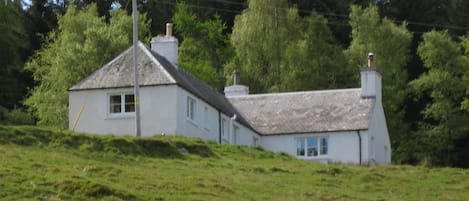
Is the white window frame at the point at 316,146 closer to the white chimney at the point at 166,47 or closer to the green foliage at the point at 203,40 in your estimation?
the white chimney at the point at 166,47

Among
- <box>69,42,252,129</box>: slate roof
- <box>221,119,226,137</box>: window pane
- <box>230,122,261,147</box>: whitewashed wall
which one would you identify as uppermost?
<box>69,42,252,129</box>: slate roof

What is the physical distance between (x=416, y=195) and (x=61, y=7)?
60616 millimetres

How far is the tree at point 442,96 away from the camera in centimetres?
7544

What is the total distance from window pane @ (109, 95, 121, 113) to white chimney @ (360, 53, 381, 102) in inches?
617

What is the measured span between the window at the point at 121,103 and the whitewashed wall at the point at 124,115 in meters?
0.22

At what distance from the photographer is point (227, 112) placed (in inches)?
2312

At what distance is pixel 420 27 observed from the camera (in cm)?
9288

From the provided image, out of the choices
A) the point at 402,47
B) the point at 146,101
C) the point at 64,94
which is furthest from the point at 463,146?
the point at 146,101

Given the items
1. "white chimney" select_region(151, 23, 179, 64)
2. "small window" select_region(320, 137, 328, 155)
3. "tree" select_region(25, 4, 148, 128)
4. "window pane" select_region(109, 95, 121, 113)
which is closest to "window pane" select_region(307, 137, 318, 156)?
"small window" select_region(320, 137, 328, 155)

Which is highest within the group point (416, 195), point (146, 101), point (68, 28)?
point (68, 28)

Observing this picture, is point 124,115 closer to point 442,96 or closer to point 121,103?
point 121,103

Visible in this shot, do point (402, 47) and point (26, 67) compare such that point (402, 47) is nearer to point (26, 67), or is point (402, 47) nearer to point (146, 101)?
point (26, 67)

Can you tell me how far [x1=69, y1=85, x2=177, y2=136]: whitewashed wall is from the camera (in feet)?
170

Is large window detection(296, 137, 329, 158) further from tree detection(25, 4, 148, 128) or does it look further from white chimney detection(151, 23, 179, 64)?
tree detection(25, 4, 148, 128)
